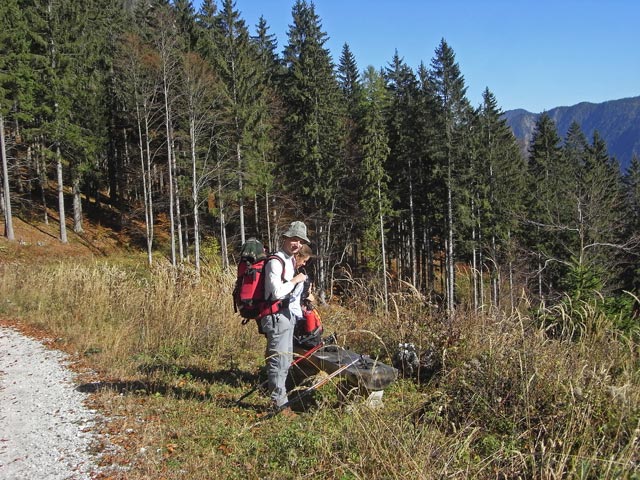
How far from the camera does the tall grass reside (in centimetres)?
286

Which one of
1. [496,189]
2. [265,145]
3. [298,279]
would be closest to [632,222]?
[496,189]

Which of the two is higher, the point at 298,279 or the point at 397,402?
the point at 298,279

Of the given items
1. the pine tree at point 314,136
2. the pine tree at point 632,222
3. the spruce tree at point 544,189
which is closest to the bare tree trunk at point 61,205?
the pine tree at point 314,136

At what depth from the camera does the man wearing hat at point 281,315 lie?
14.1 feet

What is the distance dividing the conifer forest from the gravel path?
19.6m

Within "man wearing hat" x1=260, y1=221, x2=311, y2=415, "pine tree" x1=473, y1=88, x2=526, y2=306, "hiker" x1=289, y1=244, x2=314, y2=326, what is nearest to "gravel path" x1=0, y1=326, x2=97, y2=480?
"man wearing hat" x1=260, y1=221, x2=311, y2=415

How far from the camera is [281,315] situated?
446cm

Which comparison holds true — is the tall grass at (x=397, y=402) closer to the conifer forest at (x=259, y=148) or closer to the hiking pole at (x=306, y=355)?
the hiking pole at (x=306, y=355)

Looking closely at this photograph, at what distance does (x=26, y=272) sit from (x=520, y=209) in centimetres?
3095

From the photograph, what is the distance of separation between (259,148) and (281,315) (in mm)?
24092

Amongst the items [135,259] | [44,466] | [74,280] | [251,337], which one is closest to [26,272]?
[74,280]

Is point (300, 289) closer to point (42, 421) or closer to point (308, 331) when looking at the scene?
point (308, 331)

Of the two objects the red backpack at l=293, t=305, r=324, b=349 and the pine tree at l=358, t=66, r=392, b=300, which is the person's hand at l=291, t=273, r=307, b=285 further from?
the pine tree at l=358, t=66, r=392, b=300

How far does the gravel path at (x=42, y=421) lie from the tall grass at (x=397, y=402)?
1.10 feet
